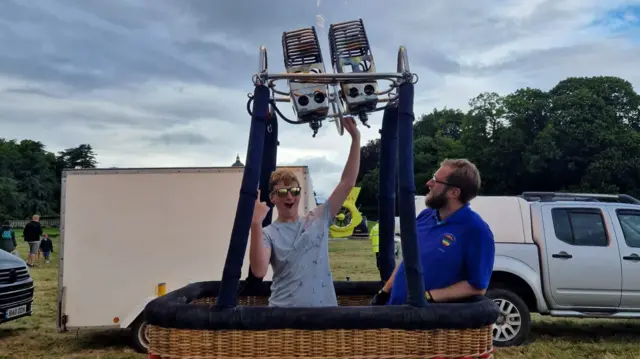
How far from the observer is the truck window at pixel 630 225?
658 centimetres

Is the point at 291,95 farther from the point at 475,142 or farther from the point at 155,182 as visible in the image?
the point at 475,142

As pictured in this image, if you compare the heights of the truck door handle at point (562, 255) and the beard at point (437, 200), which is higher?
the beard at point (437, 200)

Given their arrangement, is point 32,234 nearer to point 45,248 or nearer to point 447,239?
point 45,248

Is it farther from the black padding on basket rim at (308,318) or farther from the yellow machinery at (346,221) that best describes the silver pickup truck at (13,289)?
the yellow machinery at (346,221)

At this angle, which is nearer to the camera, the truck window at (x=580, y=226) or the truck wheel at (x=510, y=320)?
the truck wheel at (x=510, y=320)

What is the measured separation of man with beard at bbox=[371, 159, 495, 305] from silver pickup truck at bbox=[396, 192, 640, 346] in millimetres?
3672

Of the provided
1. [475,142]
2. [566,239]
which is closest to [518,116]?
[475,142]

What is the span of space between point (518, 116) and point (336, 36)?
40.3 m

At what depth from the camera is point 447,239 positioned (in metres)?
2.68

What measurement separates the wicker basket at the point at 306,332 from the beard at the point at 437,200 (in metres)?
0.70

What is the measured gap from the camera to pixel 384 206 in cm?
332

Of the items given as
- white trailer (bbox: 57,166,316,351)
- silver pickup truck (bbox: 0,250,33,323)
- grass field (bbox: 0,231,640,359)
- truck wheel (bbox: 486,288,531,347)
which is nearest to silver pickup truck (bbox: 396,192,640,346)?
truck wheel (bbox: 486,288,531,347)

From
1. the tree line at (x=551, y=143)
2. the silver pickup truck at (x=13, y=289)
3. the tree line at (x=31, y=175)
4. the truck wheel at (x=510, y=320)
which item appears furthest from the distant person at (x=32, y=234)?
the tree line at (x=31, y=175)

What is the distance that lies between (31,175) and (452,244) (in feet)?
201
